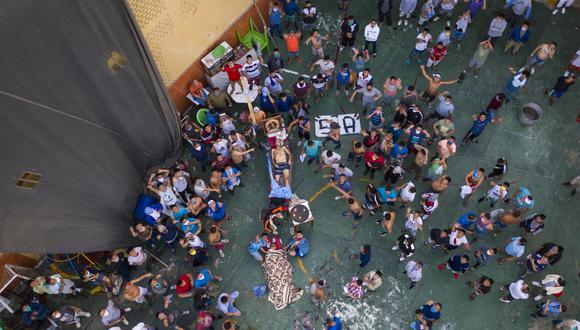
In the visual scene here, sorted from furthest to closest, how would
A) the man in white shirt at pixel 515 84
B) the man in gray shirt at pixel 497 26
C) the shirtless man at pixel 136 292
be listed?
the man in gray shirt at pixel 497 26 → the man in white shirt at pixel 515 84 → the shirtless man at pixel 136 292

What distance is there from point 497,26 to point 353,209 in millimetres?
8432

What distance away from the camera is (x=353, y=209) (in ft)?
42.8

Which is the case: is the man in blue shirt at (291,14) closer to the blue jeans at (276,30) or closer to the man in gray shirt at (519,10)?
the blue jeans at (276,30)

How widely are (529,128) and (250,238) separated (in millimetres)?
10136

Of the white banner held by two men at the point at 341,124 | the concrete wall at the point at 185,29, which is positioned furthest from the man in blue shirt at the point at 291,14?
the white banner held by two men at the point at 341,124

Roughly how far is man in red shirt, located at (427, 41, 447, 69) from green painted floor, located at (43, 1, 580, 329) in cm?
75

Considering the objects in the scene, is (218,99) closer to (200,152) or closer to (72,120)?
(200,152)

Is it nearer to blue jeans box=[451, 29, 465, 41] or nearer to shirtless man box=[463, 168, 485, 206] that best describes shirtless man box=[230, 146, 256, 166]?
shirtless man box=[463, 168, 485, 206]

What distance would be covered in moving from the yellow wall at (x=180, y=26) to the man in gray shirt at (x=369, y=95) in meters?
5.32

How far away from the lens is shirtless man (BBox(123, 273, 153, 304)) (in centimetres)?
1203

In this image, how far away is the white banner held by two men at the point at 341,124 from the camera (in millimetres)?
15375

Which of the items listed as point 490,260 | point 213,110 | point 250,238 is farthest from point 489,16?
point 250,238

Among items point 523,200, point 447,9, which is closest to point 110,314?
point 523,200

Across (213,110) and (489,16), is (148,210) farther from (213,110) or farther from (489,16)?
(489,16)
